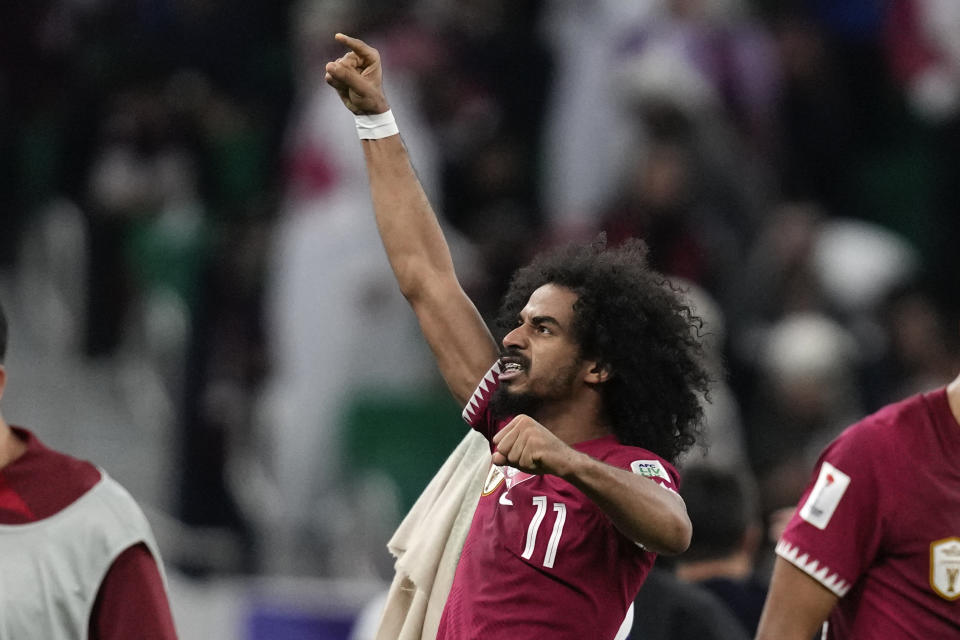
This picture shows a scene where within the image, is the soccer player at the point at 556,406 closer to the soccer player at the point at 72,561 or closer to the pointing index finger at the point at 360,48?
the pointing index finger at the point at 360,48

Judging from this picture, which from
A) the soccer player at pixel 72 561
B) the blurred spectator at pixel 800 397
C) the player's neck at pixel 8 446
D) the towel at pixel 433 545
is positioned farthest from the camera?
the blurred spectator at pixel 800 397

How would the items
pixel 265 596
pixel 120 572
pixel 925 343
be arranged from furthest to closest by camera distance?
pixel 925 343, pixel 265 596, pixel 120 572

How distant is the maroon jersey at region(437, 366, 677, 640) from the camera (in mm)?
3670

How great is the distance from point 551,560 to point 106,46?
7.90 m

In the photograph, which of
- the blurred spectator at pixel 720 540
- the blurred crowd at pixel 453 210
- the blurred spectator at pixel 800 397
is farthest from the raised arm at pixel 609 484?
the blurred crowd at pixel 453 210

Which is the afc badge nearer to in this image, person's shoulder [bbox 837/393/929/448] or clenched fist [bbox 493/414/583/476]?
person's shoulder [bbox 837/393/929/448]

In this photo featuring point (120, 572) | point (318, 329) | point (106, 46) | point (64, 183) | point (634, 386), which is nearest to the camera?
point (120, 572)

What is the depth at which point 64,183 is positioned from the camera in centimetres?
1011

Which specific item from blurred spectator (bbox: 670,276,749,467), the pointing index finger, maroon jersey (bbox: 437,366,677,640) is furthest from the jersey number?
blurred spectator (bbox: 670,276,749,467)

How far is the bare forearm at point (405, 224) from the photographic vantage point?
4.20 metres

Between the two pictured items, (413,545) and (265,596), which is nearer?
(413,545)

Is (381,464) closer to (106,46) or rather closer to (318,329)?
(318,329)

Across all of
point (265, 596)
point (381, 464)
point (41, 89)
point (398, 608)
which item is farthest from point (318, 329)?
point (398, 608)

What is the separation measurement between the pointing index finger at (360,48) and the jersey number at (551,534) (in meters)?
1.22
